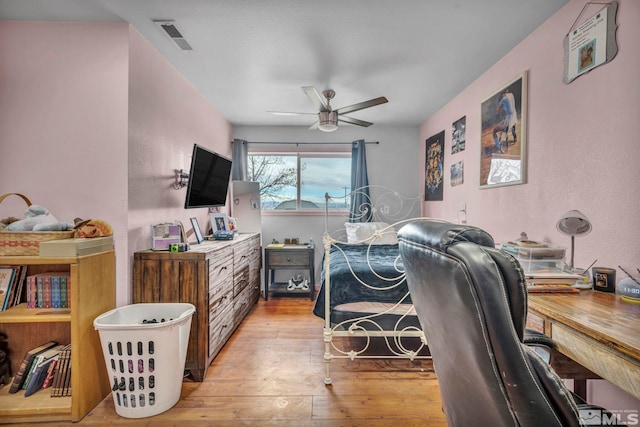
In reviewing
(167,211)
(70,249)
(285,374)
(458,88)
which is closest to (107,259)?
(70,249)

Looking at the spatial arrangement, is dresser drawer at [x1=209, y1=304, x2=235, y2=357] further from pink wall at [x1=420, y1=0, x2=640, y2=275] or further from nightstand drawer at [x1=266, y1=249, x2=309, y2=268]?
pink wall at [x1=420, y1=0, x2=640, y2=275]

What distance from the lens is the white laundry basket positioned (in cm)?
165

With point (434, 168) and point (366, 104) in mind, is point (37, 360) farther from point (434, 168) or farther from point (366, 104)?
point (434, 168)

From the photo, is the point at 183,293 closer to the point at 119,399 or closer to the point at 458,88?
the point at 119,399

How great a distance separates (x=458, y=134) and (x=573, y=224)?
75.7 inches

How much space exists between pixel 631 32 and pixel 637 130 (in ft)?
1.60

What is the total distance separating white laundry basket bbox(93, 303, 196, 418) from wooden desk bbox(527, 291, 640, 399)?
1845 mm

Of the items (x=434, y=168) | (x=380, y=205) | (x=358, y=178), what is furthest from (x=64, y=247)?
(x=434, y=168)

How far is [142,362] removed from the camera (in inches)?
66.0

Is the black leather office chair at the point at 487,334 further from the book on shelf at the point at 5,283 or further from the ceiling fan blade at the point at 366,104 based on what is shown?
the book on shelf at the point at 5,283

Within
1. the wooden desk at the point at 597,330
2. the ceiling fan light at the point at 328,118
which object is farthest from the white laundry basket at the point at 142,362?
the ceiling fan light at the point at 328,118

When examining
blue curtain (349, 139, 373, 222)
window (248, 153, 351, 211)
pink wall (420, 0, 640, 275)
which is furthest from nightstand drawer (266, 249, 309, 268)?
pink wall (420, 0, 640, 275)

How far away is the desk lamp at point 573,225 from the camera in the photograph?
1.57 metres

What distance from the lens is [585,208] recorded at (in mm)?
1683
